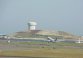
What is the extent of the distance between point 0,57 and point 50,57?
7832 mm

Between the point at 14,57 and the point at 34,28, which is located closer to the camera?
the point at 14,57

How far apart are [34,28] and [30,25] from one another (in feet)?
14.8

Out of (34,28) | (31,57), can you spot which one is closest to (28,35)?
(34,28)

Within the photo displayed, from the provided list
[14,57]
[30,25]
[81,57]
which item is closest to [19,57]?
[14,57]

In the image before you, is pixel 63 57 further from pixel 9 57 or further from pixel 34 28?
pixel 34 28

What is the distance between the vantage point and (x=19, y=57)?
51125 mm

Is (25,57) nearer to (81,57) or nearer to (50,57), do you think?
(50,57)

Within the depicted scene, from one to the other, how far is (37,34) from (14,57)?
489ft

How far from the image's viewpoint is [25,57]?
169ft

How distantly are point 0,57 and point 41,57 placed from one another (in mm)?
6367

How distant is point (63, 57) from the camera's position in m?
51.8

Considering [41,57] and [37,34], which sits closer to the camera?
[41,57]

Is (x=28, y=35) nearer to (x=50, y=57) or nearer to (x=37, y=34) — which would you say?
(x=37, y=34)

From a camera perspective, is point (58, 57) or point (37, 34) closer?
point (58, 57)
